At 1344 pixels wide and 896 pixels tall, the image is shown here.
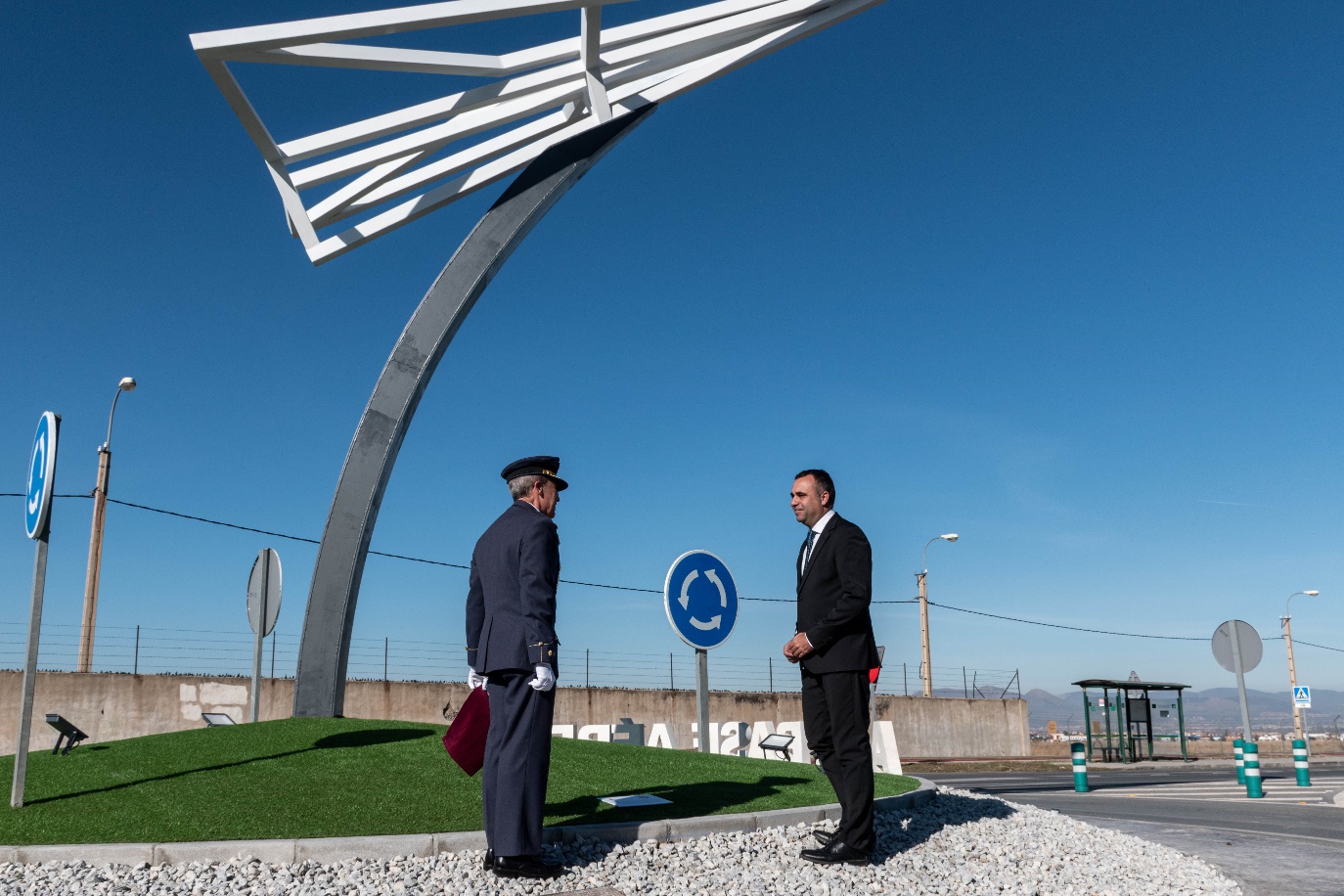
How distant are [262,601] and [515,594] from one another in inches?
261

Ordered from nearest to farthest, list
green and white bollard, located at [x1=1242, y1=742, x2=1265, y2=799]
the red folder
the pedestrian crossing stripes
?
the red folder < green and white bollard, located at [x1=1242, y1=742, x2=1265, y2=799] < the pedestrian crossing stripes

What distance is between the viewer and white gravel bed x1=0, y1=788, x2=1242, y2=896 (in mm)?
4195

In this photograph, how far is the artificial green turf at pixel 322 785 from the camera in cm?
491

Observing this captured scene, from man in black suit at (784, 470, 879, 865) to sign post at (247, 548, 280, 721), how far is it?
6.82 m

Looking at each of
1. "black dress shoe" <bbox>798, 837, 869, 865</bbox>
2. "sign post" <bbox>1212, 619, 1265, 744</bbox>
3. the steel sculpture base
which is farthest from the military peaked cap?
"sign post" <bbox>1212, 619, 1265, 744</bbox>

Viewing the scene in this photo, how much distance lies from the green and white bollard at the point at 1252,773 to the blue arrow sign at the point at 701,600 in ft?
24.1

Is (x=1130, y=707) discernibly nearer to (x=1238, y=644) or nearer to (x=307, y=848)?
(x=1238, y=644)

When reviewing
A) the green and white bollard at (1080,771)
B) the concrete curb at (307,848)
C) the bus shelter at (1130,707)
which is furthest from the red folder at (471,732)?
the bus shelter at (1130,707)

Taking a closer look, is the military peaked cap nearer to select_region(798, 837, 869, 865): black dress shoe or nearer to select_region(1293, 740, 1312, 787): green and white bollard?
select_region(798, 837, 869, 865): black dress shoe

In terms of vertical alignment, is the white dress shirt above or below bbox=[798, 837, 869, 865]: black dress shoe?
above

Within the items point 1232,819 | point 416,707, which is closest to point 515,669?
point 1232,819

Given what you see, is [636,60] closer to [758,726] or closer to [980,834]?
[980,834]

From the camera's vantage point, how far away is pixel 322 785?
5758 mm

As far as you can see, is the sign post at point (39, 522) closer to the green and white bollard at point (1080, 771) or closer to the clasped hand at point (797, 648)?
the clasped hand at point (797, 648)
